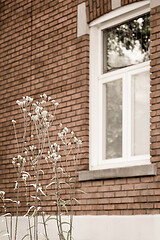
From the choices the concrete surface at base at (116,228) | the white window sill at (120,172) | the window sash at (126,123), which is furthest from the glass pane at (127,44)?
the concrete surface at base at (116,228)

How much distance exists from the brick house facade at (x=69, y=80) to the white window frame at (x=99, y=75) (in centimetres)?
8

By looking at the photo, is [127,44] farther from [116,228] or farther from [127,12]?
[116,228]

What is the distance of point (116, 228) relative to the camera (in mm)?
8617

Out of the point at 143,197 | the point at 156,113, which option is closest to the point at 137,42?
the point at 156,113

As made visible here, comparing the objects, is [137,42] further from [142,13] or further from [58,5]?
[58,5]

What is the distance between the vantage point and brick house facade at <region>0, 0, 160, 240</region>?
8.42m

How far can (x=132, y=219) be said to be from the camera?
8383 mm

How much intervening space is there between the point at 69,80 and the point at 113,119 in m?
1.10

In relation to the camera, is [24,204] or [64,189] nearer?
[64,189]

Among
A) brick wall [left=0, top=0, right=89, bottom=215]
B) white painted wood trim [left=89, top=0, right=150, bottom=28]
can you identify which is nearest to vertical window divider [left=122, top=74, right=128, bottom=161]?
brick wall [left=0, top=0, right=89, bottom=215]

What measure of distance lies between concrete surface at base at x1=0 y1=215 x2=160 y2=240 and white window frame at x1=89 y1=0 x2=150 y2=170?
0.80m

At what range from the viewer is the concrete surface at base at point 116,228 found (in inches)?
318

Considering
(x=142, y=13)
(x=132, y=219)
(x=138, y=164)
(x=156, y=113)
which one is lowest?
(x=132, y=219)

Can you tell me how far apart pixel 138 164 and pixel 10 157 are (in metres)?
3.52
